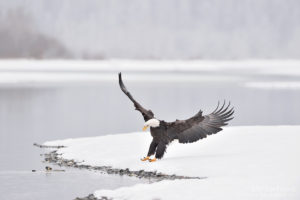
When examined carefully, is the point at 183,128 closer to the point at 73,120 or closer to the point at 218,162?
the point at 218,162

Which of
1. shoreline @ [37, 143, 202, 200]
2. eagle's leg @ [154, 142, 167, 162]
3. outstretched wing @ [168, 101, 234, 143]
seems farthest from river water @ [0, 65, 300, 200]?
outstretched wing @ [168, 101, 234, 143]

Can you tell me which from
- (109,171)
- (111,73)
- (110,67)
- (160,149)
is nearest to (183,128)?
(160,149)

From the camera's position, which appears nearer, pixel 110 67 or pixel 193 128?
pixel 193 128

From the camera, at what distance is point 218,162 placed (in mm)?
12195

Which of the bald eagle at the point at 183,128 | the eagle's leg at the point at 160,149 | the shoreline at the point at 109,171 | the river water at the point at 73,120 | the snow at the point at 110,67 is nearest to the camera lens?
the river water at the point at 73,120

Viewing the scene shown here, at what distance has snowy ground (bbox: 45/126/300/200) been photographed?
9906 millimetres

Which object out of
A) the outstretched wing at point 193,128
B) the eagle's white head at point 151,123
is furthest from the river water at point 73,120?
the outstretched wing at point 193,128

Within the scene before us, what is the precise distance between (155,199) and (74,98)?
28.0 metres

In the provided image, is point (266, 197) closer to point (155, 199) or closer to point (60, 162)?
point (155, 199)

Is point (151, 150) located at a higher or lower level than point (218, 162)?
higher

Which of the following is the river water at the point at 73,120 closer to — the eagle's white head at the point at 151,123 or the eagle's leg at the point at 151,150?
the eagle's leg at the point at 151,150

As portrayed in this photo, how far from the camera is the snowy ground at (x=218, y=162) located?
9906mm

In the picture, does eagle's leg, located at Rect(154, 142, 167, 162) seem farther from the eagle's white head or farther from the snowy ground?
the eagle's white head

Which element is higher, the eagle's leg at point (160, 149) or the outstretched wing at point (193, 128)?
the outstretched wing at point (193, 128)
